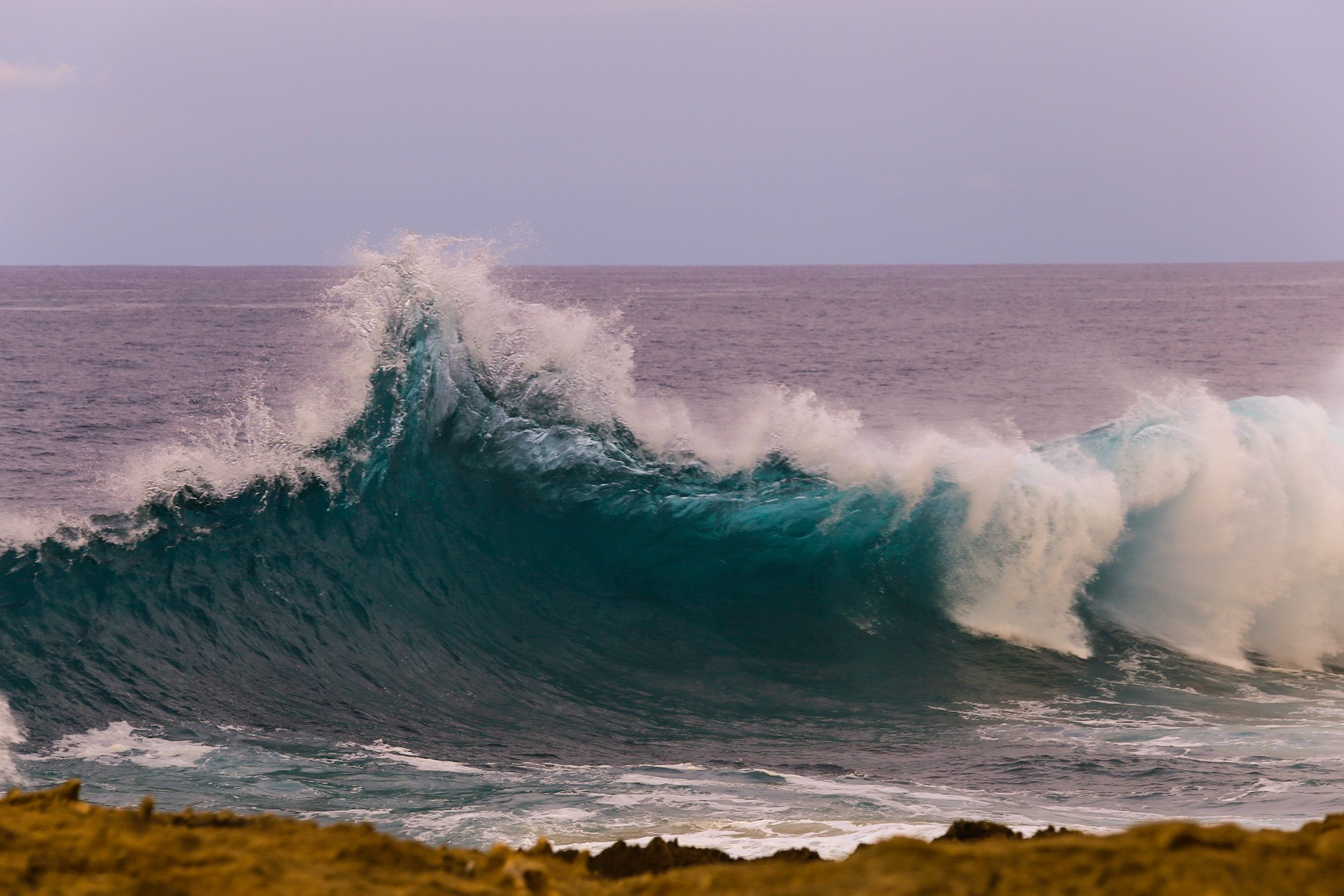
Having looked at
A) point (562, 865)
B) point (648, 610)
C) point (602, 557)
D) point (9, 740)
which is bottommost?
point (9, 740)

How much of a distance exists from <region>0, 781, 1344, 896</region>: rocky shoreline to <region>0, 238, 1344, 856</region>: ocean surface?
319 cm

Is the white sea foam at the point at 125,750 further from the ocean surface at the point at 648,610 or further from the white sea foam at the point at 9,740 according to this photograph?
the white sea foam at the point at 9,740

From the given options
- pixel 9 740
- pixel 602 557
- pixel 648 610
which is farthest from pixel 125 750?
pixel 602 557

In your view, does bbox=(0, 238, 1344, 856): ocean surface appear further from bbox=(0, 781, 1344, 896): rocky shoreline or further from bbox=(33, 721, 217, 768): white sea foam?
bbox=(0, 781, 1344, 896): rocky shoreline

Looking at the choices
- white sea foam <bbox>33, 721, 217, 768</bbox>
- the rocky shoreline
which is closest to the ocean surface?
white sea foam <bbox>33, 721, 217, 768</bbox>

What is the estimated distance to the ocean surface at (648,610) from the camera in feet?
24.5

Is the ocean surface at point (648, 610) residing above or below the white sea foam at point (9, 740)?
above

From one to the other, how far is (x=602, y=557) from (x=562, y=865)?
9.78 m

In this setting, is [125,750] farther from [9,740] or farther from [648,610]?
[648,610]

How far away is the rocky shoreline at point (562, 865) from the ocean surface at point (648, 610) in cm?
319

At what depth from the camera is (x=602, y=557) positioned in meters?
13.0

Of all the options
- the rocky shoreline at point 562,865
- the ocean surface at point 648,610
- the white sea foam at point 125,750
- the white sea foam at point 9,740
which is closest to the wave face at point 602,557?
the ocean surface at point 648,610

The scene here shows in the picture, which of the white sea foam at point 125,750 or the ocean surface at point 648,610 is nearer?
the ocean surface at point 648,610

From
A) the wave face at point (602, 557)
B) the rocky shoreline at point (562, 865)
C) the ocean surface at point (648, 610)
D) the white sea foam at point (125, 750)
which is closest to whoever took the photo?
the rocky shoreline at point (562, 865)
